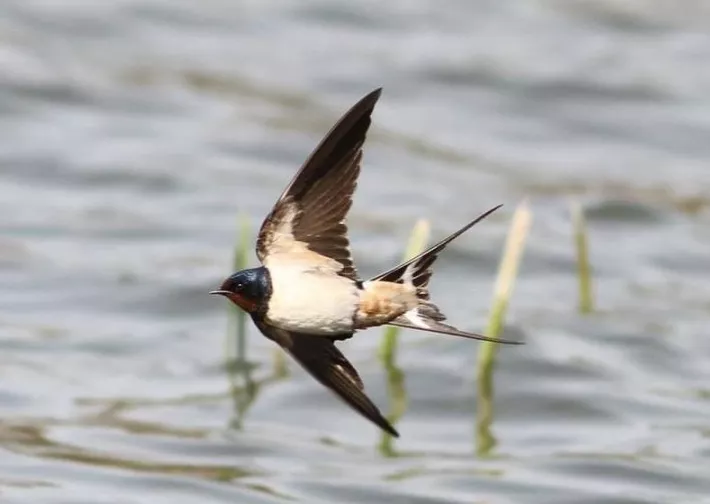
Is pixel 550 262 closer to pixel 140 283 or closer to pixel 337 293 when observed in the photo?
pixel 140 283

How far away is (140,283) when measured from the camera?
902 cm

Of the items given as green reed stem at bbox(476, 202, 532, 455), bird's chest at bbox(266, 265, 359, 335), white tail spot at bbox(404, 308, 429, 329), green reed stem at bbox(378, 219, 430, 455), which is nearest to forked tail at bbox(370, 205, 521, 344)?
white tail spot at bbox(404, 308, 429, 329)

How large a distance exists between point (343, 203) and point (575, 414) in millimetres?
4040

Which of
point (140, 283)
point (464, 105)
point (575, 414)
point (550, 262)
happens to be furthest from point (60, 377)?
point (464, 105)

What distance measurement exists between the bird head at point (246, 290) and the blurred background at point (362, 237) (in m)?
2.74

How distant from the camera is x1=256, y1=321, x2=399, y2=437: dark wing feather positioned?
12.0 feet

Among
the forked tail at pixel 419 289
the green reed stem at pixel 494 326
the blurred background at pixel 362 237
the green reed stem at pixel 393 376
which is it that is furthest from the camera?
the green reed stem at pixel 393 376

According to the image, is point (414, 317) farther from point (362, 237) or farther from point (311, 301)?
point (362, 237)

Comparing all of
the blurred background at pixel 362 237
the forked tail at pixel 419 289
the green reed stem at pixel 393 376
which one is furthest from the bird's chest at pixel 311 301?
the green reed stem at pixel 393 376

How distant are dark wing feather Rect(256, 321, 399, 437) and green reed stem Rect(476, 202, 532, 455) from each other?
8.82ft

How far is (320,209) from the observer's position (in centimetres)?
381

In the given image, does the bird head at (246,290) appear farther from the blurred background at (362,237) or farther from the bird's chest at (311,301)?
the blurred background at (362,237)

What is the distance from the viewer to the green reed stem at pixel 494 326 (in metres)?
6.52

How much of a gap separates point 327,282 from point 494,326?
9.89 feet
